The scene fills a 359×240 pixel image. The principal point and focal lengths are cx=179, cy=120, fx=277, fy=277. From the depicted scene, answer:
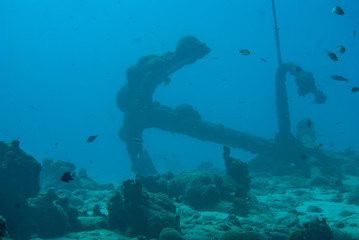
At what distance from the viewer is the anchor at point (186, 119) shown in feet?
83.3

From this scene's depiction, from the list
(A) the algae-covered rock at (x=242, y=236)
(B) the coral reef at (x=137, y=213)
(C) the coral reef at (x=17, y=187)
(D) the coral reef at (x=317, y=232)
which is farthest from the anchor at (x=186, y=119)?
(A) the algae-covered rock at (x=242, y=236)

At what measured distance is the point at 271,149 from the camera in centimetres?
2592

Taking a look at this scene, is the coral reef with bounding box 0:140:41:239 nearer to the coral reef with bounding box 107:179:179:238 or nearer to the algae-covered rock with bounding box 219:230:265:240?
the coral reef with bounding box 107:179:179:238

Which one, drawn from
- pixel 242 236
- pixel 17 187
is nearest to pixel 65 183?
pixel 17 187

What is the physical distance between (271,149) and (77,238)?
21315 millimetres

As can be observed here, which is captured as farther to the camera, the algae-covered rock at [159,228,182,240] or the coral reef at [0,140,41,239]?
the coral reef at [0,140,41,239]

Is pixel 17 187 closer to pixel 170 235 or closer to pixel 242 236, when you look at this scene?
pixel 170 235

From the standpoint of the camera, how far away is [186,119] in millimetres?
25594

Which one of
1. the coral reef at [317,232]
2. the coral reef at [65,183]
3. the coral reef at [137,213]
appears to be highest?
the coral reef at [65,183]

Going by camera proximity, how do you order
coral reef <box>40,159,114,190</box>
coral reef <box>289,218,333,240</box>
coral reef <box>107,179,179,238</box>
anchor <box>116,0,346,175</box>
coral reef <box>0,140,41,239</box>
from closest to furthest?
coral reef <box>289,218,333,240</box>, coral reef <box>0,140,41,239</box>, coral reef <box>107,179,179,238</box>, coral reef <box>40,159,114,190</box>, anchor <box>116,0,346,175</box>

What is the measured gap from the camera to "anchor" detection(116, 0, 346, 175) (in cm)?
2539

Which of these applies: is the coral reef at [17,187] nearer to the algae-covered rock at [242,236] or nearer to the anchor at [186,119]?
the algae-covered rock at [242,236]

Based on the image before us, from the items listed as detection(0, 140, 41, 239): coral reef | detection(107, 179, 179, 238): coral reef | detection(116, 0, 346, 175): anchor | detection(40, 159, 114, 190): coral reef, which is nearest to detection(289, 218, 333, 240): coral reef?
detection(107, 179, 179, 238): coral reef

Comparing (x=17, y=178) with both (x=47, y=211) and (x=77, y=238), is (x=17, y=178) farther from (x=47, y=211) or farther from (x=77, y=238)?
(x=77, y=238)
